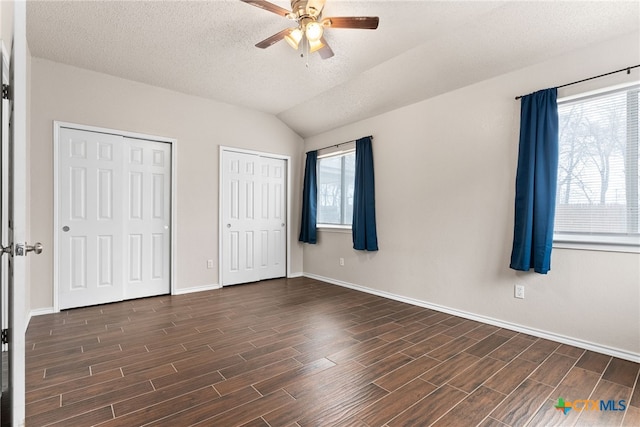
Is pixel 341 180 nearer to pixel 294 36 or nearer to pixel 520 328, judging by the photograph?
pixel 294 36

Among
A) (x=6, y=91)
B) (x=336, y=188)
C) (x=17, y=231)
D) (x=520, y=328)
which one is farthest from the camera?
(x=336, y=188)

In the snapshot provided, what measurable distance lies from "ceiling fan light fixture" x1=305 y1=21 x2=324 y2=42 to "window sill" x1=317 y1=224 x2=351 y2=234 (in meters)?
2.89

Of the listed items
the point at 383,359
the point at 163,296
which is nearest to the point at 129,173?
the point at 163,296

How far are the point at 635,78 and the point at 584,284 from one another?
1.65 meters

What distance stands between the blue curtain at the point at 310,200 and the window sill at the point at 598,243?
3.32 metres

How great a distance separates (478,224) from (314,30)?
2451 millimetres

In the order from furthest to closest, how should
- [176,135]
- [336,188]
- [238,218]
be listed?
[336,188] < [238,218] < [176,135]

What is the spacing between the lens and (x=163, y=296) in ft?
13.6

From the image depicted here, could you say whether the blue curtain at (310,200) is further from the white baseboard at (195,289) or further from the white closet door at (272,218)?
the white baseboard at (195,289)

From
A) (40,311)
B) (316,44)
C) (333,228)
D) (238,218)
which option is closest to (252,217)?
(238,218)

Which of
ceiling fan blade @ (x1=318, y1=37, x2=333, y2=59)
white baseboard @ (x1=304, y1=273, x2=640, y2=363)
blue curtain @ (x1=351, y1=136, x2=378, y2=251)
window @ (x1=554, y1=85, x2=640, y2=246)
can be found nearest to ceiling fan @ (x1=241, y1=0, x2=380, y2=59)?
ceiling fan blade @ (x1=318, y1=37, x2=333, y2=59)

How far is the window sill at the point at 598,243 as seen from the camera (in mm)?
2406

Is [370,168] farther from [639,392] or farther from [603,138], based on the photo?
[639,392]

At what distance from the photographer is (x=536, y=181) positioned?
277 centimetres
